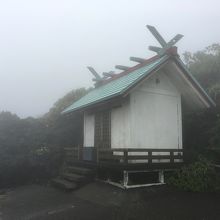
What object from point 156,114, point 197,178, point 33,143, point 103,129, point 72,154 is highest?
point 156,114

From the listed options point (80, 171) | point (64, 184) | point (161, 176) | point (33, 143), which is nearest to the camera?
point (161, 176)

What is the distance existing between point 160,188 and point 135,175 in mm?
1428

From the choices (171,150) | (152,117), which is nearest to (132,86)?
(152,117)

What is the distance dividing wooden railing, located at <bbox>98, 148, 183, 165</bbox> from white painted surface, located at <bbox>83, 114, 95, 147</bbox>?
9.62ft

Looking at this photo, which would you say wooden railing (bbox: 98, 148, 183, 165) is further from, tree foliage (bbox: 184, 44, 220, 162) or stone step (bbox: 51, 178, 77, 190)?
stone step (bbox: 51, 178, 77, 190)

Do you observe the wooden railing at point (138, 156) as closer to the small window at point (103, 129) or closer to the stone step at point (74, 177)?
the stone step at point (74, 177)

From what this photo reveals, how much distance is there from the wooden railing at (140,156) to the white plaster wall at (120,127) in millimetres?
734

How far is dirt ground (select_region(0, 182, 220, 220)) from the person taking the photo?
29.1ft

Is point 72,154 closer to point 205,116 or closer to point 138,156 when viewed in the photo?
point 138,156

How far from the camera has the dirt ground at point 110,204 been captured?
8883mm

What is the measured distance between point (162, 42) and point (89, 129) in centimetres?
643

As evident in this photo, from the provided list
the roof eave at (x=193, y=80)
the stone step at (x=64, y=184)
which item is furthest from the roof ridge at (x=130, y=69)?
the stone step at (x=64, y=184)

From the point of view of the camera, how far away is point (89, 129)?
1623 centimetres

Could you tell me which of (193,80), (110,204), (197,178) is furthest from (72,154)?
(193,80)
